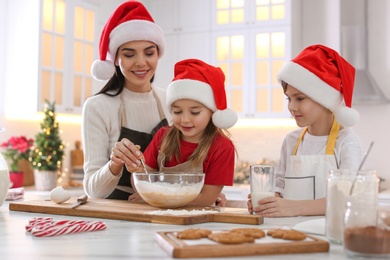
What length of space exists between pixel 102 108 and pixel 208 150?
0.54 metres

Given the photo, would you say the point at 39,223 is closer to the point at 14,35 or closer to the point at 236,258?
the point at 236,258

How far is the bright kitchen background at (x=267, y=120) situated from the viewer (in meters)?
4.69

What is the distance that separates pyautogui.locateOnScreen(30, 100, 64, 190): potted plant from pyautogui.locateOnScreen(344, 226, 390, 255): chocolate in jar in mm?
3694

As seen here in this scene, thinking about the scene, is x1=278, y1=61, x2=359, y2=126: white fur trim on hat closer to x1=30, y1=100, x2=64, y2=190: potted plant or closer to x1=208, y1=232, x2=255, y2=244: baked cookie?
x1=208, y1=232, x2=255, y2=244: baked cookie

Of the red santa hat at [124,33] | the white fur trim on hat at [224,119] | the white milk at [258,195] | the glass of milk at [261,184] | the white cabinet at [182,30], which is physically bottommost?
the white milk at [258,195]

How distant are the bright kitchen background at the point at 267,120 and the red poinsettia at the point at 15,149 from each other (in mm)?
192

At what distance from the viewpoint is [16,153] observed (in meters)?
4.57

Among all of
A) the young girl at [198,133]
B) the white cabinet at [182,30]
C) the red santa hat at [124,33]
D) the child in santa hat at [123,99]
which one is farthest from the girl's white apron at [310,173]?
the white cabinet at [182,30]

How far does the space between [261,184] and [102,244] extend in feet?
2.28

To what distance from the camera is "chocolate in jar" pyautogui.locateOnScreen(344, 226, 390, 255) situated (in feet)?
3.73

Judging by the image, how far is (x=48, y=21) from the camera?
185 inches

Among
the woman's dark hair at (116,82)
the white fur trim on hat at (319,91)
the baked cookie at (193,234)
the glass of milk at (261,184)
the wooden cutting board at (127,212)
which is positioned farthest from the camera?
the woman's dark hair at (116,82)

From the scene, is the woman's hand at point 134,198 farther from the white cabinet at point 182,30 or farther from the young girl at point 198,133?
the white cabinet at point 182,30

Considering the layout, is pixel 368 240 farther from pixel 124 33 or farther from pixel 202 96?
pixel 124 33
